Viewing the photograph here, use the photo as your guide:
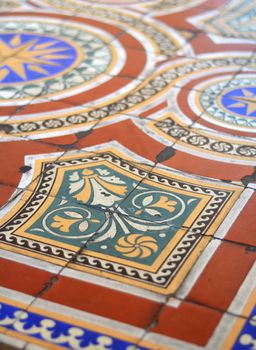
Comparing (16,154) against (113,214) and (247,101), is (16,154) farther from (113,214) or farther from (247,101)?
(247,101)

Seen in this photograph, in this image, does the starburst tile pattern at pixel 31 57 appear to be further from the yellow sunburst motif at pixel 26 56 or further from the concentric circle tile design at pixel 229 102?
the concentric circle tile design at pixel 229 102

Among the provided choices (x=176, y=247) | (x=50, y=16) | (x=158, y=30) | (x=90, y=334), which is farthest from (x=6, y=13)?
(x=90, y=334)

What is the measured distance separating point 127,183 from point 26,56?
150 centimetres

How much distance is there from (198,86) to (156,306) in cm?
172

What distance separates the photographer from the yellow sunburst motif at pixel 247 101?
348cm

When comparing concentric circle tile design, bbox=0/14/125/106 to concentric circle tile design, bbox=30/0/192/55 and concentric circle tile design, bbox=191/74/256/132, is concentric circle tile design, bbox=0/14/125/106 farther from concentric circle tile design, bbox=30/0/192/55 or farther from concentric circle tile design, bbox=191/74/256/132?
concentric circle tile design, bbox=191/74/256/132

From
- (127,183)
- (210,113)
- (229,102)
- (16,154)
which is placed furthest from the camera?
(229,102)

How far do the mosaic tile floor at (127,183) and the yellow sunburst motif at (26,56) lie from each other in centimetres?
1

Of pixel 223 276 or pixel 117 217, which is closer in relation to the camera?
pixel 223 276

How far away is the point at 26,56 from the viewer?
4.07 metres

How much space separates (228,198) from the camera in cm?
279

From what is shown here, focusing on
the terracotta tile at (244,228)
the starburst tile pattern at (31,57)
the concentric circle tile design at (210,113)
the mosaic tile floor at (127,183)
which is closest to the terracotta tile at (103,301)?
the mosaic tile floor at (127,183)

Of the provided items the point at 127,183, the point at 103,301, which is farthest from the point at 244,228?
the point at 103,301

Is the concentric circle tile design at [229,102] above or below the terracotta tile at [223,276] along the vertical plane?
above
